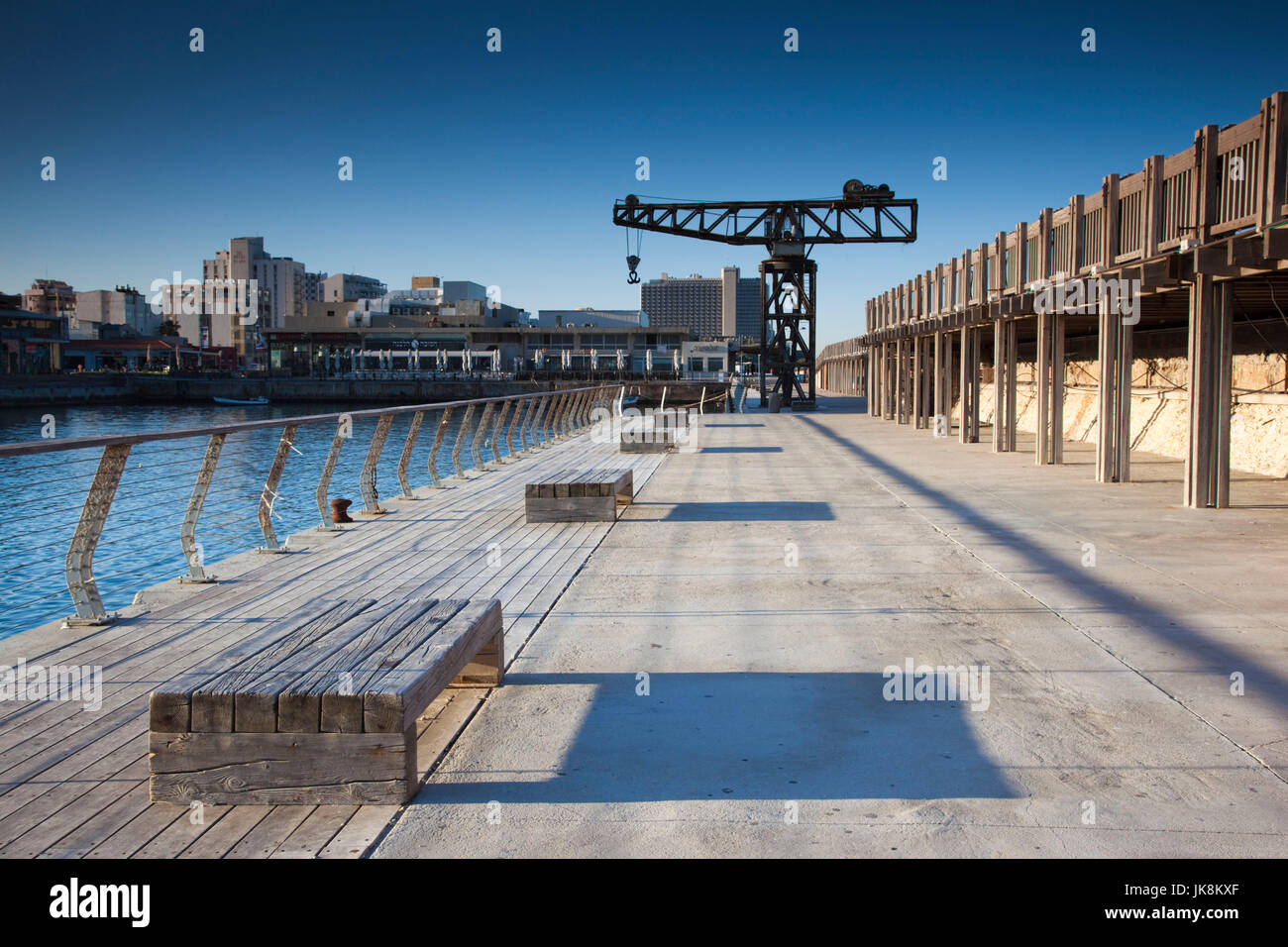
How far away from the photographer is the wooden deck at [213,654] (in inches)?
119

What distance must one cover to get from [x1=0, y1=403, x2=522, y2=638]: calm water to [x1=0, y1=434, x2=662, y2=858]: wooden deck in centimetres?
103

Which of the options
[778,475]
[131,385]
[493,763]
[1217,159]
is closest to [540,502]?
[778,475]

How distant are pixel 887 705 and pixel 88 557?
166 inches

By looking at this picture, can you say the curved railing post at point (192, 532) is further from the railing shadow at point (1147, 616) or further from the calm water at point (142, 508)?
the railing shadow at point (1147, 616)

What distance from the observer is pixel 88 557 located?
5.39 m

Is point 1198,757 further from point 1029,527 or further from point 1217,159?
point 1217,159

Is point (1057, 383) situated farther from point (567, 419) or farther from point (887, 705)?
point (567, 419)

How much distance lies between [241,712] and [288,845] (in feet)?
1.48

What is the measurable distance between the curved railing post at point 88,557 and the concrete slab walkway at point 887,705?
7.86 feet

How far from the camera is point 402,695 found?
314 cm

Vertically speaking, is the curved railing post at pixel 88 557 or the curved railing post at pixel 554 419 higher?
the curved railing post at pixel 554 419
